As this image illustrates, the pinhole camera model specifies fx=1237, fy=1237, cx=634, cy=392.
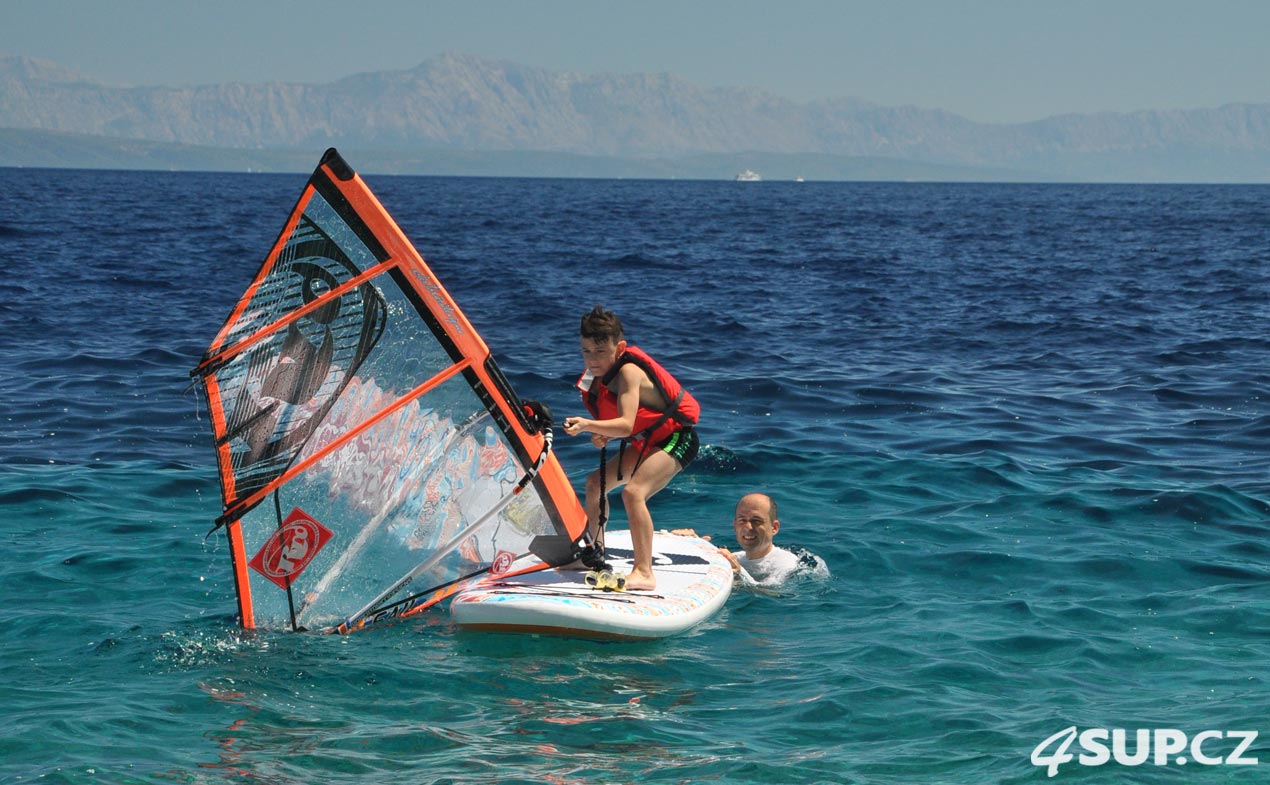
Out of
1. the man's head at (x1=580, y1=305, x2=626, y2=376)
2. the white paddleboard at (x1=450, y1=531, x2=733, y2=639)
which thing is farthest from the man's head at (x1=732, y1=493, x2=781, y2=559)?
the man's head at (x1=580, y1=305, x2=626, y2=376)

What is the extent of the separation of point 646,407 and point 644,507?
29.9 inches

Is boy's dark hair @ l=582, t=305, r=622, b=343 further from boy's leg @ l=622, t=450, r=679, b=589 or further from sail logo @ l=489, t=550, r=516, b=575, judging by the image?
Answer: sail logo @ l=489, t=550, r=516, b=575

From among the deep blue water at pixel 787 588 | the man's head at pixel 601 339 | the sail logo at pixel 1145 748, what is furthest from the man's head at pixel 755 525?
the sail logo at pixel 1145 748

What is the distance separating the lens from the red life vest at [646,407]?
9039 mm

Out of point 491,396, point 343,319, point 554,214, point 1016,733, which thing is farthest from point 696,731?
point 554,214

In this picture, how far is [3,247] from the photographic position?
38.1 meters

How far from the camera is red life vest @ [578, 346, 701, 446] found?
9039mm

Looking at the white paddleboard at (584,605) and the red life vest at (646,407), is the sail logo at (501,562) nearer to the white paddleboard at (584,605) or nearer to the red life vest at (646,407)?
the white paddleboard at (584,605)

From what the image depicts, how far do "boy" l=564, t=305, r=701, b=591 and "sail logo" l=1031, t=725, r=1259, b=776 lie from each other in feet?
10.5

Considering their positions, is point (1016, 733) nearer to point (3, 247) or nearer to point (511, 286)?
point (511, 286)

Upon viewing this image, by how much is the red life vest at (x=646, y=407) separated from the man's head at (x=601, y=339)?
3.1 inches

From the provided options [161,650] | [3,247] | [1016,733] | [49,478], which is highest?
[3,247]

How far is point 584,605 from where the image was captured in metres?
8.57

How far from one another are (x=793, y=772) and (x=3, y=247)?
38.0 m
